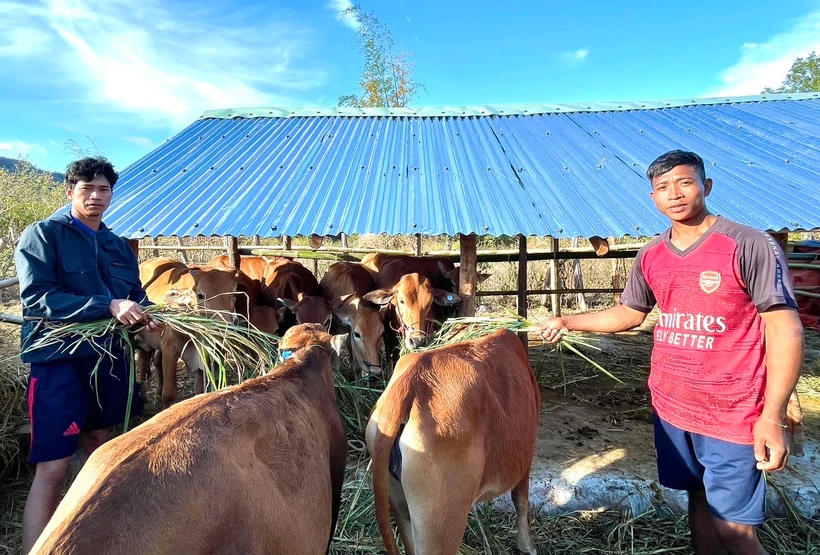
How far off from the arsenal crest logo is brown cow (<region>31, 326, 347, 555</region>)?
2.07 m

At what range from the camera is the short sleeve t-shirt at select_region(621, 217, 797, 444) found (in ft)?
7.43

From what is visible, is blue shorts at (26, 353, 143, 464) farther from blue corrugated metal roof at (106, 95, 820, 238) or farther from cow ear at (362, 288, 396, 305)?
cow ear at (362, 288, 396, 305)

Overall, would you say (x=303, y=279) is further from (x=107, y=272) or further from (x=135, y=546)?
(x=135, y=546)

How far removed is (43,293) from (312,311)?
255 centimetres

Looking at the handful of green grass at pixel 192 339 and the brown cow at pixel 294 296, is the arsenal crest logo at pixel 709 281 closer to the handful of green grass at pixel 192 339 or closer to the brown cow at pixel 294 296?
the handful of green grass at pixel 192 339

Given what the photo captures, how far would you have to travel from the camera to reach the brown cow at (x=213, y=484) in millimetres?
1379

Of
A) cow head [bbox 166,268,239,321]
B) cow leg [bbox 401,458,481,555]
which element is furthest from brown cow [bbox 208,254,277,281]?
cow leg [bbox 401,458,481,555]

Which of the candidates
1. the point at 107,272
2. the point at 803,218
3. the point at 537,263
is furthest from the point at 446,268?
the point at 537,263

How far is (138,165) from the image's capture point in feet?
19.9

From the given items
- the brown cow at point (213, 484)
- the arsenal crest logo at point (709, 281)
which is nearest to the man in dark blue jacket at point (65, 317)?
the brown cow at point (213, 484)

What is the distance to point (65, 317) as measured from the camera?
273 centimetres

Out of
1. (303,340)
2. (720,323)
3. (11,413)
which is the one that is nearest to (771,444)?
(720,323)

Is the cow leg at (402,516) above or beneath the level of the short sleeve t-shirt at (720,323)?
beneath

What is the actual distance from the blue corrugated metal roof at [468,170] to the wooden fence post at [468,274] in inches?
9.3
